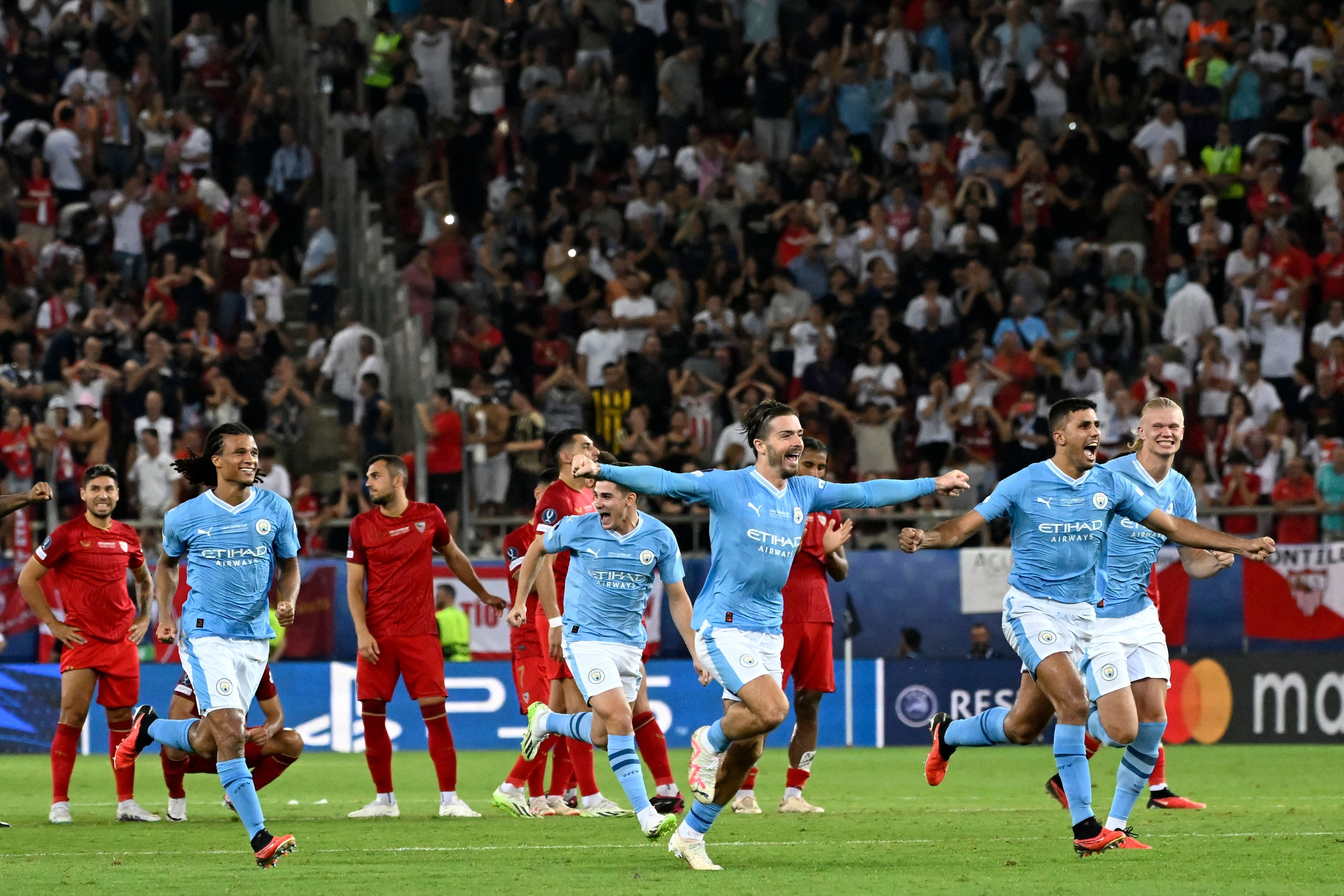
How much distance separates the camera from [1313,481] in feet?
68.3

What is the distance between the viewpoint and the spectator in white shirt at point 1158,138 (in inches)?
1007

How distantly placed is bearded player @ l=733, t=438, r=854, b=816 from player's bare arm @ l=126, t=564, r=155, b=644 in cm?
446

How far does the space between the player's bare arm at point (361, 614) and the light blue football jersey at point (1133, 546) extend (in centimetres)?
505

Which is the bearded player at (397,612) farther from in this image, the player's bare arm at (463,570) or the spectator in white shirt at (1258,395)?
the spectator in white shirt at (1258,395)

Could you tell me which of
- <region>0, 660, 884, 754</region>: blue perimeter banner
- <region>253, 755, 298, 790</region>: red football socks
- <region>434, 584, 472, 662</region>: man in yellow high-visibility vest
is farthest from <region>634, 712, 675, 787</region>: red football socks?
<region>434, 584, 472, 662</region>: man in yellow high-visibility vest

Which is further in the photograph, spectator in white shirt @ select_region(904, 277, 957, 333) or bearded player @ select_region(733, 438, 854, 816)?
spectator in white shirt @ select_region(904, 277, 957, 333)

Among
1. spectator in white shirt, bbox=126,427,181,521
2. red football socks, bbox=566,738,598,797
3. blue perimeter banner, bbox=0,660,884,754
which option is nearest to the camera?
red football socks, bbox=566,738,598,797

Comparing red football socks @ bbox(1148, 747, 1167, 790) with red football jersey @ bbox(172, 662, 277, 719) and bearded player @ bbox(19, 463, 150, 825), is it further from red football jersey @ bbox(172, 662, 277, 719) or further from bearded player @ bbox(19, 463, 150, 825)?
bearded player @ bbox(19, 463, 150, 825)

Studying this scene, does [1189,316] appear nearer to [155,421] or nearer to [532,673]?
[155,421]

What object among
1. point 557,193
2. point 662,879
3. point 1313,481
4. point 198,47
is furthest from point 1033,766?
point 198,47

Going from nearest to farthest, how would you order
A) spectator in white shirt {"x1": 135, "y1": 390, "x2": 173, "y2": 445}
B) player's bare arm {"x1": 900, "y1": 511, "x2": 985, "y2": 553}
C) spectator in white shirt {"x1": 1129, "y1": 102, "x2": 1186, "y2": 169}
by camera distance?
player's bare arm {"x1": 900, "y1": 511, "x2": 985, "y2": 553}, spectator in white shirt {"x1": 135, "y1": 390, "x2": 173, "y2": 445}, spectator in white shirt {"x1": 1129, "y1": 102, "x2": 1186, "y2": 169}

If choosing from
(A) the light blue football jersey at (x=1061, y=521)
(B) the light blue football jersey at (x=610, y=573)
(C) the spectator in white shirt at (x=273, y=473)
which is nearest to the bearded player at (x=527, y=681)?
(B) the light blue football jersey at (x=610, y=573)

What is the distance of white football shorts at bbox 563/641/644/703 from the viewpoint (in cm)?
1129

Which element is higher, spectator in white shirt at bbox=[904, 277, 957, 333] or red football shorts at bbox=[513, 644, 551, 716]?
spectator in white shirt at bbox=[904, 277, 957, 333]
